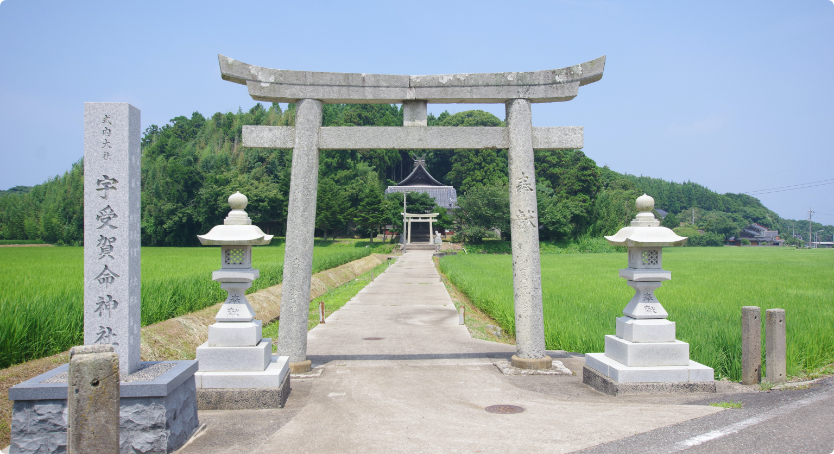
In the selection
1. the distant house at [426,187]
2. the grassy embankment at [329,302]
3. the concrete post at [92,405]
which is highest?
the distant house at [426,187]

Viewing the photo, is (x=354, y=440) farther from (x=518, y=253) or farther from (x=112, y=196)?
(x=518, y=253)

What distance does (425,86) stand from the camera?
24.2 feet

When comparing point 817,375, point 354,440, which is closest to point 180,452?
point 354,440

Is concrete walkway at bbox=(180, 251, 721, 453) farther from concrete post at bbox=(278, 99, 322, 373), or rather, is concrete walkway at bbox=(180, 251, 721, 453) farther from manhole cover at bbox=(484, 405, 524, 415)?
concrete post at bbox=(278, 99, 322, 373)

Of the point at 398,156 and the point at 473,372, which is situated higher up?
the point at 398,156

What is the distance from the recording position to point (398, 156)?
67.2 meters

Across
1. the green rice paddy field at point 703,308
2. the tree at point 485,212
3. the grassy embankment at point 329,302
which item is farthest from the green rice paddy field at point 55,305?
the tree at point 485,212

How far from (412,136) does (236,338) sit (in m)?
3.72

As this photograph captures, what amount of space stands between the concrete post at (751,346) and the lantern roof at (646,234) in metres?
1.19

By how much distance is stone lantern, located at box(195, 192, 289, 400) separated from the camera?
5562mm

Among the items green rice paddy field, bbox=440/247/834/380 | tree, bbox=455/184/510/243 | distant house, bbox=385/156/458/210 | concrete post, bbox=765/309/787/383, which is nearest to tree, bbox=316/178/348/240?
distant house, bbox=385/156/458/210

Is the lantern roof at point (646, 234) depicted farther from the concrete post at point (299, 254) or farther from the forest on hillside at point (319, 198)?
the forest on hillside at point (319, 198)

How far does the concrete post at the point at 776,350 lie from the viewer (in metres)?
6.07

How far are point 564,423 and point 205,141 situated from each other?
6779 cm
